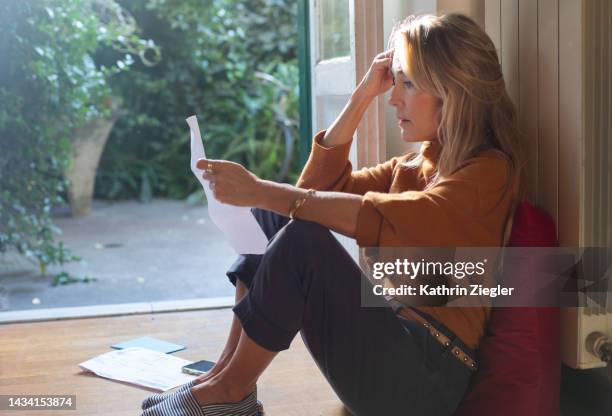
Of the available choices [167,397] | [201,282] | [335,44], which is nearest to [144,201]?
[201,282]

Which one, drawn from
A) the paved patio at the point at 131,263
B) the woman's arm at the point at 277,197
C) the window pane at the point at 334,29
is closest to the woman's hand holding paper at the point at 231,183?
the woman's arm at the point at 277,197

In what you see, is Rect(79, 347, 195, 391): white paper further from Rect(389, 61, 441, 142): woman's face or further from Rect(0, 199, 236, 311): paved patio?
Rect(0, 199, 236, 311): paved patio

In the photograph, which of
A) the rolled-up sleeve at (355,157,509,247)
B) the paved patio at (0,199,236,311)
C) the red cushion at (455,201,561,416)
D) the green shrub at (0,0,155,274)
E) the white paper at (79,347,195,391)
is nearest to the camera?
the rolled-up sleeve at (355,157,509,247)

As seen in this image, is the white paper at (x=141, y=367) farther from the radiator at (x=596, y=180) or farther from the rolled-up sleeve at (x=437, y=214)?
the radiator at (x=596, y=180)

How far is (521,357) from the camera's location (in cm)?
171

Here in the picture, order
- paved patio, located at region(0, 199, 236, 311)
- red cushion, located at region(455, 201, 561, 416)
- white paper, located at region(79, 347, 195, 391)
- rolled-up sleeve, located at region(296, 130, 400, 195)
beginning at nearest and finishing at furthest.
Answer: red cushion, located at region(455, 201, 561, 416), rolled-up sleeve, located at region(296, 130, 400, 195), white paper, located at region(79, 347, 195, 391), paved patio, located at region(0, 199, 236, 311)

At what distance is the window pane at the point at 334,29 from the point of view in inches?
108

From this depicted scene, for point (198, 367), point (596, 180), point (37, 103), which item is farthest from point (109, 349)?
point (37, 103)

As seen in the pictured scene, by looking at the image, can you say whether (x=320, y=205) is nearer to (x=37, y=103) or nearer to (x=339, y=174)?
(x=339, y=174)

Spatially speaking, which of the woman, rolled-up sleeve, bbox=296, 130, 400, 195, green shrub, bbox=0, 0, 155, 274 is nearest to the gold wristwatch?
the woman

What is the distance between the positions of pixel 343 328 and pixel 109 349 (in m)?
1.17

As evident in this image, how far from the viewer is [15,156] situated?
399 cm

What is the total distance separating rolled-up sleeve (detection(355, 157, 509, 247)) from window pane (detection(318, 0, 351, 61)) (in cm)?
119

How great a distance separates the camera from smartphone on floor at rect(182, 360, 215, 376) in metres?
2.26
